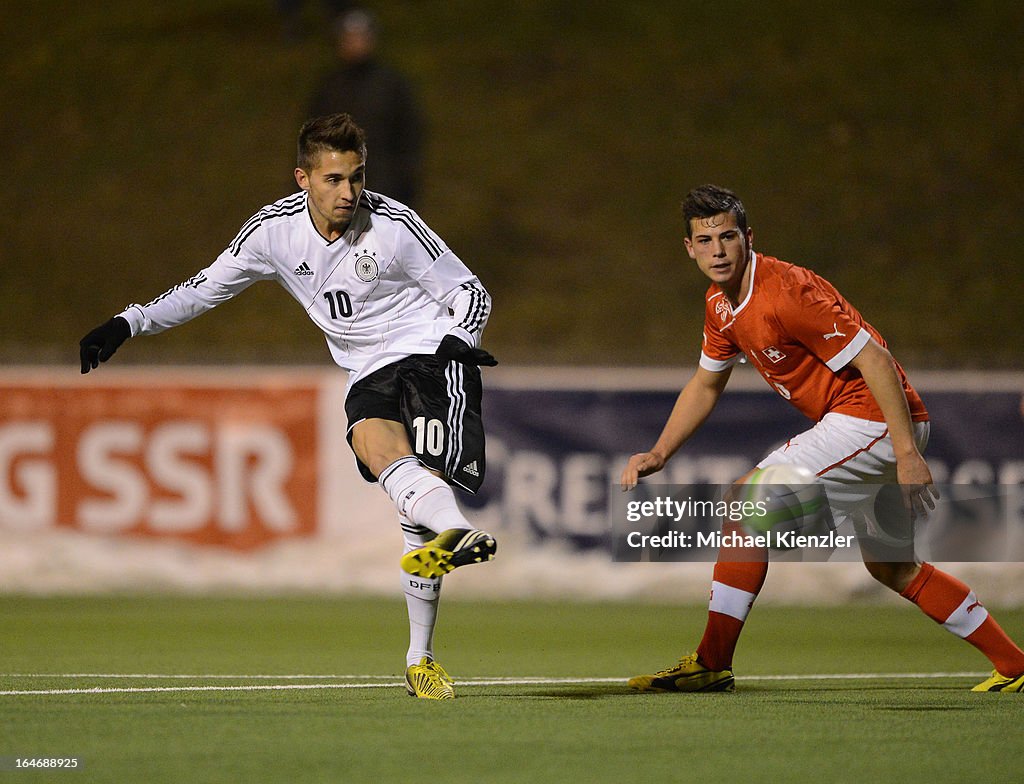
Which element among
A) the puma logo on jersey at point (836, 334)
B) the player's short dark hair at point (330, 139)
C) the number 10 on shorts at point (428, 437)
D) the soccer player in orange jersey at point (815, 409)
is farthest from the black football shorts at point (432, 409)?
the puma logo on jersey at point (836, 334)

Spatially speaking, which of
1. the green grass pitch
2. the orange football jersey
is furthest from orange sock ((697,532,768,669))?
the orange football jersey

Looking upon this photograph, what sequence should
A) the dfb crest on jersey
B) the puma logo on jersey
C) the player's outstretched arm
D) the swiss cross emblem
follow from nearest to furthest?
1. the puma logo on jersey
2. the dfb crest on jersey
3. the swiss cross emblem
4. the player's outstretched arm

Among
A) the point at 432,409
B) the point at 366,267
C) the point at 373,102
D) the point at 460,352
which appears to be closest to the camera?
the point at 460,352

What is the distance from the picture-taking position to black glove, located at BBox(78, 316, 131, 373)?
18.8ft

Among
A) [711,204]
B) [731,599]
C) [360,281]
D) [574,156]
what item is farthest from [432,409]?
[574,156]

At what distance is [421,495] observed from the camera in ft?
17.9

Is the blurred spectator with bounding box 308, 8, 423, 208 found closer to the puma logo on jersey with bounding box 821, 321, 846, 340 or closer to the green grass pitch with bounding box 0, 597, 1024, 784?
the green grass pitch with bounding box 0, 597, 1024, 784

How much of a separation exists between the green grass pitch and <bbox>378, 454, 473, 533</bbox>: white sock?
0.63 metres

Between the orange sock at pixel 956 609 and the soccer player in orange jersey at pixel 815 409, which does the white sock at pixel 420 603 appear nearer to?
the soccer player in orange jersey at pixel 815 409

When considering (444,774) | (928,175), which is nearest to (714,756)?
(444,774)

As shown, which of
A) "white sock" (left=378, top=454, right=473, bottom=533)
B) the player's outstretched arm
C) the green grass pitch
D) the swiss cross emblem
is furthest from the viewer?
the player's outstretched arm

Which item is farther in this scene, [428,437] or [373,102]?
[373,102]

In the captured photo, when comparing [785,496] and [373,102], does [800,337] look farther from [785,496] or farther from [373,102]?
[373,102]

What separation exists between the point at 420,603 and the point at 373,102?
7148mm
